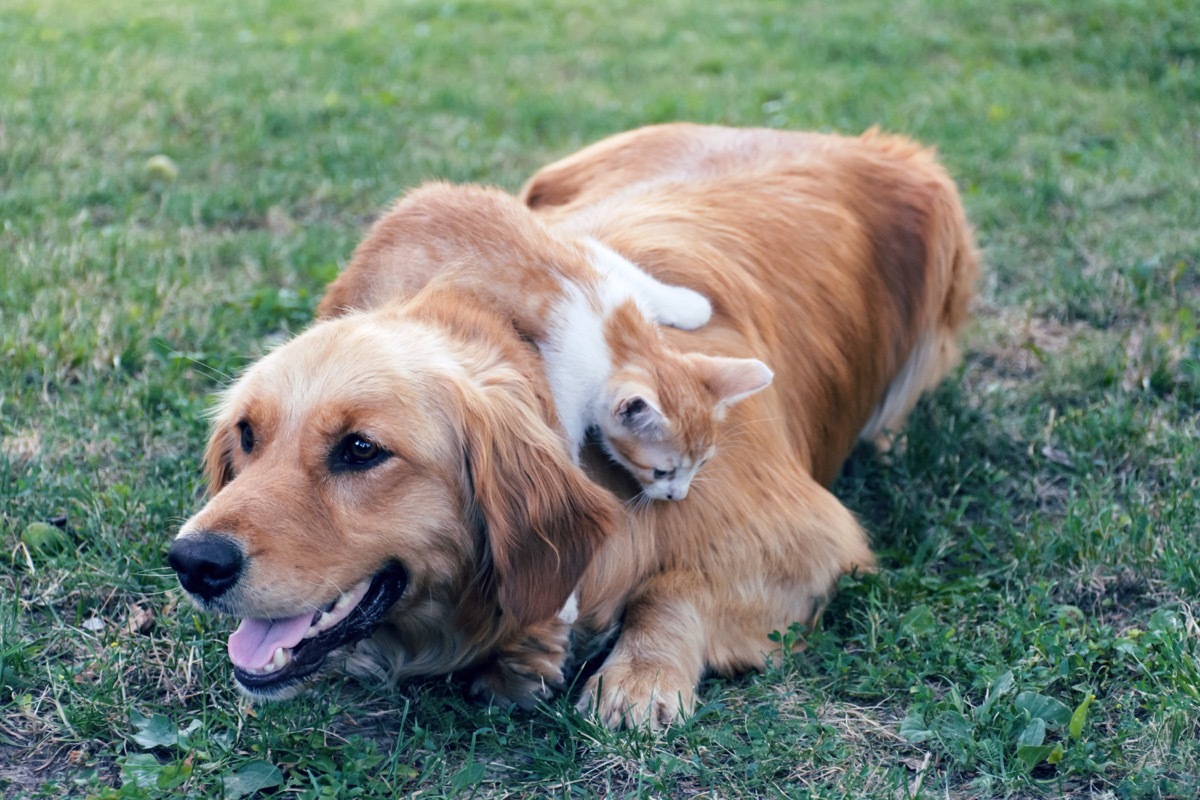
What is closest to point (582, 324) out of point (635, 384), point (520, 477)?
point (635, 384)

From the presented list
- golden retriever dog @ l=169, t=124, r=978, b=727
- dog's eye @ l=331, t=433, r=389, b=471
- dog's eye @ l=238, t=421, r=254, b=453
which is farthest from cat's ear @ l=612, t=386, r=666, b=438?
dog's eye @ l=238, t=421, r=254, b=453

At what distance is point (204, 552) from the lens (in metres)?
2.51

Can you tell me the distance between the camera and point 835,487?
4148 mm

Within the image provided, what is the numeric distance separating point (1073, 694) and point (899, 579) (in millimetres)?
652

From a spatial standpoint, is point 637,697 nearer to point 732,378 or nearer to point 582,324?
point 732,378

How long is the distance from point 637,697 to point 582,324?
3.39 ft

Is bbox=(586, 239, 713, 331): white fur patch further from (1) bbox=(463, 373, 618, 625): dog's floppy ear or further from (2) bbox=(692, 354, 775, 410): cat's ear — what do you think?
(1) bbox=(463, 373, 618, 625): dog's floppy ear

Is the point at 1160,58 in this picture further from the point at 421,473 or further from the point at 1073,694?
the point at 421,473

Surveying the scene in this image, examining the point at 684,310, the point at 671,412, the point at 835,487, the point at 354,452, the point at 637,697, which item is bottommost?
the point at 835,487

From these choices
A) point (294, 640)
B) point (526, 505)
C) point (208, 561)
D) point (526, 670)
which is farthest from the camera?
point (526, 670)

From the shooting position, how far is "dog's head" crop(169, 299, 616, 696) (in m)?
2.59

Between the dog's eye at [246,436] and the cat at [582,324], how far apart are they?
626 mm

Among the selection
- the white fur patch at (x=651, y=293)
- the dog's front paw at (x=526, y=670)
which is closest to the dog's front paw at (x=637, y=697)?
the dog's front paw at (x=526, y=670)

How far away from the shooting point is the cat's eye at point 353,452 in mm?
2715
